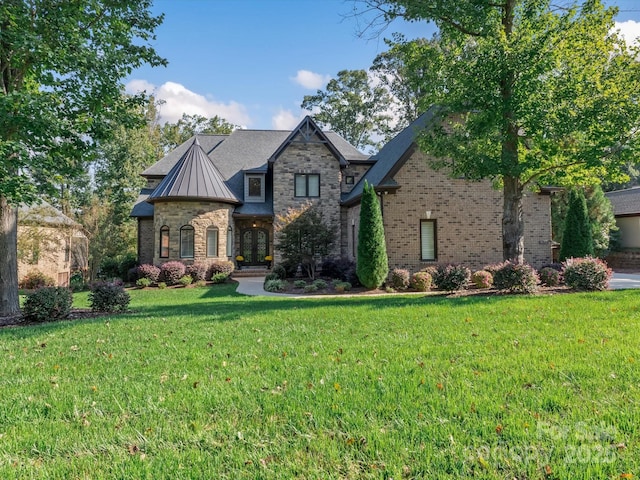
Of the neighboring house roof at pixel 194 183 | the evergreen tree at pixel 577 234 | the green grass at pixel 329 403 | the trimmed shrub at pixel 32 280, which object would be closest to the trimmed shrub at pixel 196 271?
the neighboring house roof at pixel 194 183

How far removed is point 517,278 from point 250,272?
13426 mm

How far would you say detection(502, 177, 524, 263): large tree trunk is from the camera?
11352mm

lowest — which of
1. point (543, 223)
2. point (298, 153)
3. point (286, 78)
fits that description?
point (543, 223)

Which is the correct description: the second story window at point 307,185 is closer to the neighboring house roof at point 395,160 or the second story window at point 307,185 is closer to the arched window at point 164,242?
the neighboring house roof at point 395,160

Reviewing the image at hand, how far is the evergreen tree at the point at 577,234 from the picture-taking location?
1623 centimetres

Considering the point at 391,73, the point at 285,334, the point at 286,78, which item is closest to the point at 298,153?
the point at 286,78

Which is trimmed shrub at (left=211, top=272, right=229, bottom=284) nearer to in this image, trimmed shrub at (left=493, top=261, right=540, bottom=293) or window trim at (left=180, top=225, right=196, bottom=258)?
window trim at (left=180, top=225, right=196, bottom=258)

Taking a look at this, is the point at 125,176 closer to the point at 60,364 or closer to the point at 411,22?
the point at 411,22

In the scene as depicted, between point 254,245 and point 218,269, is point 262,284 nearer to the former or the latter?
point 218,269

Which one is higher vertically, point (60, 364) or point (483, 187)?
point (483, 187)

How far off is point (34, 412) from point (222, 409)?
168 cm

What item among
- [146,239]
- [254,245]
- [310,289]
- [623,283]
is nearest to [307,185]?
[254,245]

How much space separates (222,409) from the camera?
10.8 ft

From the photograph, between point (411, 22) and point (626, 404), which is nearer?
point (626, 404)
